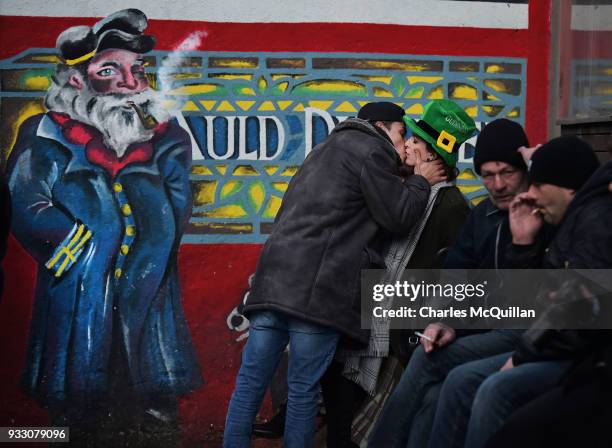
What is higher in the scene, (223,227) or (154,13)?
(154,13)

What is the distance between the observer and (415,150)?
4.44 meters

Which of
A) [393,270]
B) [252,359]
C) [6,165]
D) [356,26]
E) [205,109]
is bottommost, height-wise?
[252,359]

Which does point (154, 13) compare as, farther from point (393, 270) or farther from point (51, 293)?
point (393, 270)

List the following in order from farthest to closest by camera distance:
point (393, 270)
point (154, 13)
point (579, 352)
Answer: point (154, 13), point (393, 270), point (579, 352)

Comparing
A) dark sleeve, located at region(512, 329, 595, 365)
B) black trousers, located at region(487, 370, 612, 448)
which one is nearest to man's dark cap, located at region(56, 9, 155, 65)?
dark sleeve, located at region(512, 329, 595, 365)

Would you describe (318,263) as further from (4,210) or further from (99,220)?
(99,220)

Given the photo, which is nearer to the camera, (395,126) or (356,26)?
(395,126)

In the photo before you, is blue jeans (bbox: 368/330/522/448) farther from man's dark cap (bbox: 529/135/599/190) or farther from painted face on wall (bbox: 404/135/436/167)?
painted face on wall (bbox: 404/135/436/167)

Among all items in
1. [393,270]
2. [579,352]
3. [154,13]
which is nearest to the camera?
[579,352]

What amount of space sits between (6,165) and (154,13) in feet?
3.91

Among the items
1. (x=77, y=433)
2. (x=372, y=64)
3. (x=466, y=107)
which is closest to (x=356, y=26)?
(x=372, y=64)

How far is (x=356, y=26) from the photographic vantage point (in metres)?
5.40

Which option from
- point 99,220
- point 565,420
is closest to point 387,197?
point 565,420

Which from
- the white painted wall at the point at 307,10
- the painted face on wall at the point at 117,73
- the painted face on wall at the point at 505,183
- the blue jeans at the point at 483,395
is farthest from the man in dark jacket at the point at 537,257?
the painted face on wall at the point at 117,73
